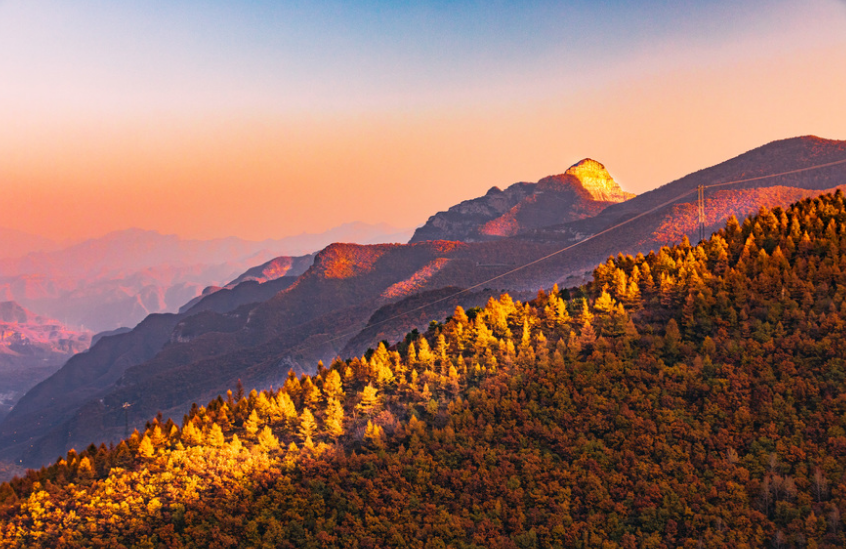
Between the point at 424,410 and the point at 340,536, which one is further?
the point at 424,410

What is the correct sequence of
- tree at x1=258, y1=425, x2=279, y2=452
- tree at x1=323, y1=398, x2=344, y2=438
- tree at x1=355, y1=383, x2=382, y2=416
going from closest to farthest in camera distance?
tree at x1=258, y1=425, x2=279, y2=452 < tree at x1=323, y1=398, x2=344, y2=438 < tree at x1=355, y1=383, x2=382, y2=416

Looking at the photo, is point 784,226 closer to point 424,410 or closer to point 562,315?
point 562,315

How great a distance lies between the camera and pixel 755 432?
2217 inches

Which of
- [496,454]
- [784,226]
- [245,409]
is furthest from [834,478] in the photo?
[245,409]

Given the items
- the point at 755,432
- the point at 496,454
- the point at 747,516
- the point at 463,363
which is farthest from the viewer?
the point at 463,363

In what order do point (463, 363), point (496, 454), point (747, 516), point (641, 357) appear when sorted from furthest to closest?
point (463, 363)
point (641, 357)
point (496, 454)
point (747, 516)

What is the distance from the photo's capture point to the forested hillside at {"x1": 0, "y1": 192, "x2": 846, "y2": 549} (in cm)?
5319

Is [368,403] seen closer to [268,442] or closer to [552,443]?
[268,442]

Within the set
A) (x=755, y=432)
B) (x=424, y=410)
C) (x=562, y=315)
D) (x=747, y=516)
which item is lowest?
(x=747, y=516)

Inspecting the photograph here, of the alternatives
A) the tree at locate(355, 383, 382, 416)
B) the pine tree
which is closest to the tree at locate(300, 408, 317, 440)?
the tree at locate(355, 383, 382, 416)

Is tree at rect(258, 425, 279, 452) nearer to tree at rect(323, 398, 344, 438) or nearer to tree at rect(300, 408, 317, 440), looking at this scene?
tree at rect(300, 408, 317, 440)

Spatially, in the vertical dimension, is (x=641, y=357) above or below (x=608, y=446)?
above

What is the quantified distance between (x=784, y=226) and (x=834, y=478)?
3198 cm

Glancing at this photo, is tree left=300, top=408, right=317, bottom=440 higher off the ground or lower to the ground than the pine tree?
lower
